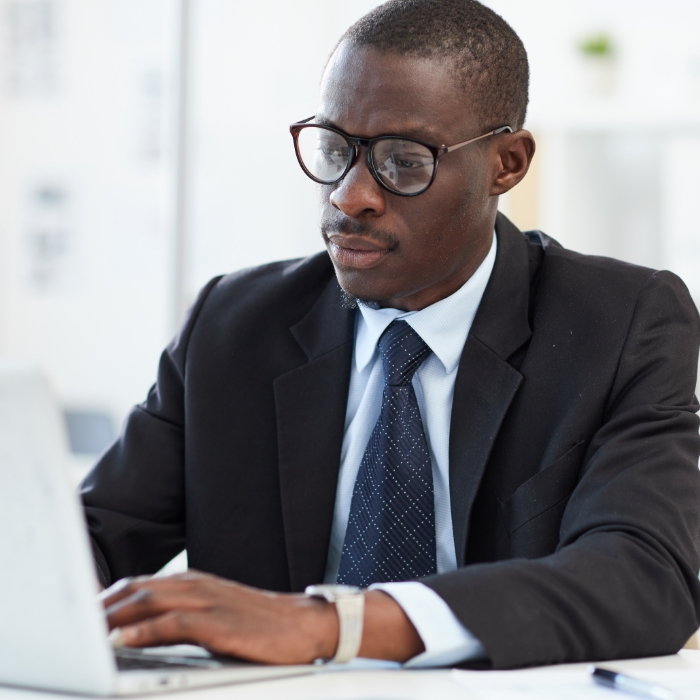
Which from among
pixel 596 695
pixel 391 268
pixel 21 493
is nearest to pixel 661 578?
pixel 596 695

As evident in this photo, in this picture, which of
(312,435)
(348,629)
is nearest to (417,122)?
(312,435)

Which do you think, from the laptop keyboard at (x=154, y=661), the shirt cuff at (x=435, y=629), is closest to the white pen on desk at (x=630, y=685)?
the shirt cuff at (x=435, y=629)

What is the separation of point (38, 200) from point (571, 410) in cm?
279

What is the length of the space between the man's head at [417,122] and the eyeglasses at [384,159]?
0.01 m

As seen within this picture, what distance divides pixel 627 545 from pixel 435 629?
0.27 metres

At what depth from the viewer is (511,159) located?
1.61m

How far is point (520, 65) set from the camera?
1587 millimetres

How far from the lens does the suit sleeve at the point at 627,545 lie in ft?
3.35

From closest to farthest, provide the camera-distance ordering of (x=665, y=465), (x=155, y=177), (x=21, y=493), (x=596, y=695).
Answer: (x=21, y=493) < (x=596, y=695) < (x=665, y=465) < (x=155, y=177)

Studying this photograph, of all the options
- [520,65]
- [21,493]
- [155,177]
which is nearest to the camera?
[21,493]

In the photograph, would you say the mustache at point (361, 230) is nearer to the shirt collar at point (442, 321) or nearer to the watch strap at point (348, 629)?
the shirt collar at point (442, 321)

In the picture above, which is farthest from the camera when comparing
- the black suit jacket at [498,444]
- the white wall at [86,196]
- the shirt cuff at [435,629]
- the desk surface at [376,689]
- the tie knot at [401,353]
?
the white wall at [86,196]

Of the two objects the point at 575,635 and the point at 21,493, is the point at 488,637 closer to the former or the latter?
the point at 575,635

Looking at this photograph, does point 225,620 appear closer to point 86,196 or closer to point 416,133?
point 416,133
